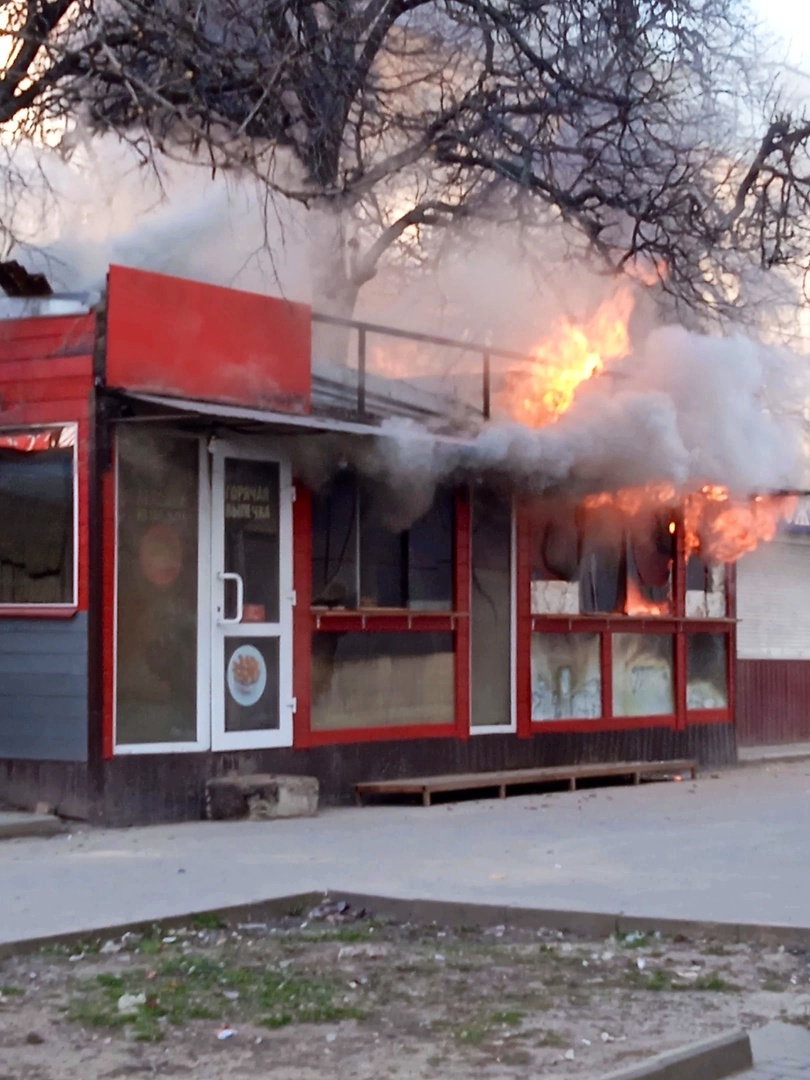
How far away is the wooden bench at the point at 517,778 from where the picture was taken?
12461 millimetres

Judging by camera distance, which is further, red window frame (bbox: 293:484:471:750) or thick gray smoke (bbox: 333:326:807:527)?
thick gray smoke (bbox: 333:326:807:527)

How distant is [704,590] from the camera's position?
639 inches

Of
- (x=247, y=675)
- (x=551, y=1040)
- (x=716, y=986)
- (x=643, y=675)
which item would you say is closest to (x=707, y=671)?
(x=643, y=675)

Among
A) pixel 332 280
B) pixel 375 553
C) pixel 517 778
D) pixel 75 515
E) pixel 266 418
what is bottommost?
pixel 517 778

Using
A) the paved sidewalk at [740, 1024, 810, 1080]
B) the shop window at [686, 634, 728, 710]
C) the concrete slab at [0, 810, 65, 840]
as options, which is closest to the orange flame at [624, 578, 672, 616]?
the shop window at [686, 634, 728, 710]

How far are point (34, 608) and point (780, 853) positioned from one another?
16.8 ft

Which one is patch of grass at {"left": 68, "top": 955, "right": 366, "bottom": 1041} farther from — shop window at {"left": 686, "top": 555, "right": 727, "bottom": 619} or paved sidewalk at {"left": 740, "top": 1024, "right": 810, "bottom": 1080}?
shop window at {"left": 686, "top": 555, "right": 727, "bottom": 619}

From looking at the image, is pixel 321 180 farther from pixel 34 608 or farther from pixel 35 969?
pixel 35 969

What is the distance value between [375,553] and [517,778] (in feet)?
7.43

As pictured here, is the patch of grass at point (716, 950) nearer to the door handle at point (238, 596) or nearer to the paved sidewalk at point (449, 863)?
the paved sidewalk at point (449, 863)

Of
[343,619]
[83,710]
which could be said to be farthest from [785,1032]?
[343,619]

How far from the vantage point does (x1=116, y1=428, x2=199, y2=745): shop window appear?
1090 centimetres

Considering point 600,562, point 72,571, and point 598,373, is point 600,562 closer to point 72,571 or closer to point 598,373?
point 598,373

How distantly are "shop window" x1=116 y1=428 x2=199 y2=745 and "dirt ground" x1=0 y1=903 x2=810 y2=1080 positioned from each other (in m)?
3.40
